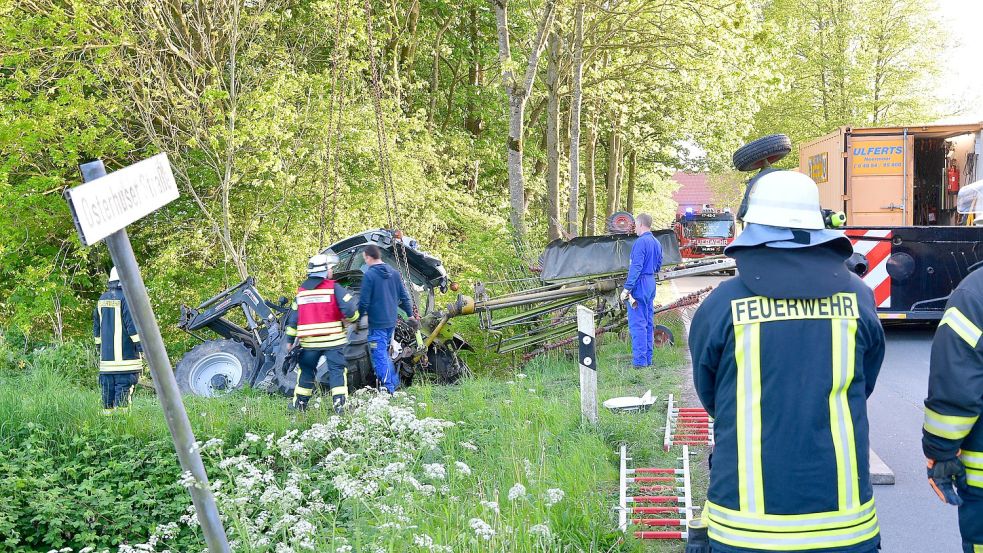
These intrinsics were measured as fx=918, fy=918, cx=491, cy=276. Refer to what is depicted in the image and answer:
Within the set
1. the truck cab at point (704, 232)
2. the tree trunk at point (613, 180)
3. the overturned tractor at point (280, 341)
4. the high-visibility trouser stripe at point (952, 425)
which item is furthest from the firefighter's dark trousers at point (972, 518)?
the truck cab at point (704, 232)

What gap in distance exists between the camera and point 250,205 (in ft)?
58.3

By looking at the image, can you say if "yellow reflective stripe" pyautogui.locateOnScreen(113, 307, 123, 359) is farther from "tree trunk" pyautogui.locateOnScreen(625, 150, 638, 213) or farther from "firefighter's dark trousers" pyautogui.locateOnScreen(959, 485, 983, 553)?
"tree trunk" pyautogui.locateOnScreen(625, 150, 638, 213)

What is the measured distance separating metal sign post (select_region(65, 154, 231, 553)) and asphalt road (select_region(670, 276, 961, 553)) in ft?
12.6

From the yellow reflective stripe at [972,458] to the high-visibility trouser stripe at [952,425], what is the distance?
0.08 m

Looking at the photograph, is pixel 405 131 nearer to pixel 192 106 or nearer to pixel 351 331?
pixel 192 106

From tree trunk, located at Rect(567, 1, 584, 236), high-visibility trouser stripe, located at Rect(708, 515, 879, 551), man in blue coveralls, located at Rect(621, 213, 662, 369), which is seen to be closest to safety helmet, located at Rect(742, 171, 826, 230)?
high-visibility trouser stripe, located at Rect(708, 515, 879, 551)

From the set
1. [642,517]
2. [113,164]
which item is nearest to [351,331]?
[642,517]

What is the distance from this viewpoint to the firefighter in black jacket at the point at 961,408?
3387 mm

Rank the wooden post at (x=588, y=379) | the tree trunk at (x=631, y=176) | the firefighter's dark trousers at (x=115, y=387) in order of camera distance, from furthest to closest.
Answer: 1. the tree trunk at (x=631, y=176)
2. the firefighter's dark trousers at (x=115, y=387)
3. the wooden post at (x=588, y=379)

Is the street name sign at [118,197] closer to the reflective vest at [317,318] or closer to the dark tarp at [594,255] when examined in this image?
the reflective vest at [317,318]

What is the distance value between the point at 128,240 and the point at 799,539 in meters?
2.36

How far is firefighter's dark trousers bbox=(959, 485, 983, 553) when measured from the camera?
11.2 ft

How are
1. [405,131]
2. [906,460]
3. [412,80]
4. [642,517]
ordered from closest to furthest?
[642,517]
[906,460]
[405,131]
[412,80]

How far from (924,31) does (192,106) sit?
2571 centimetres
